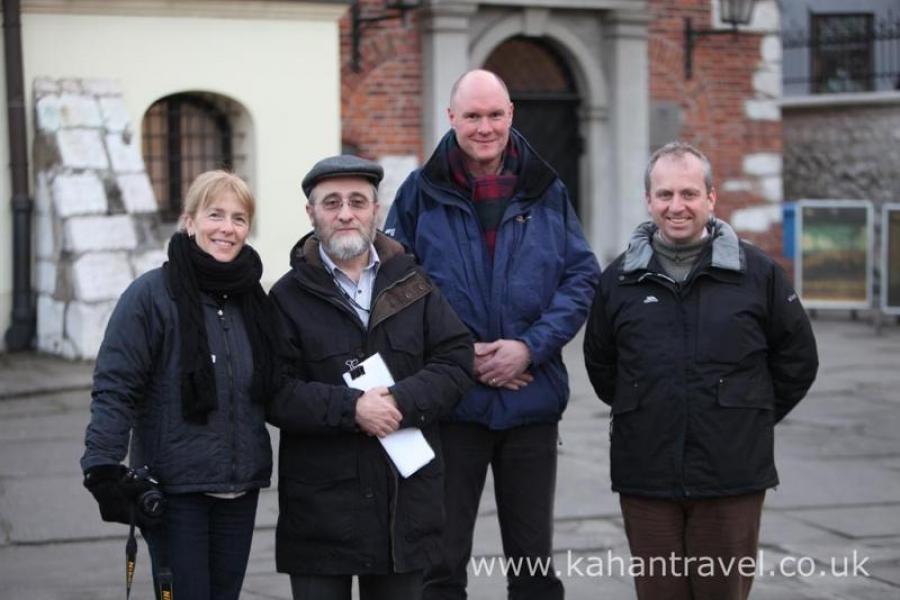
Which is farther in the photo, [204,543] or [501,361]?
[501,361]

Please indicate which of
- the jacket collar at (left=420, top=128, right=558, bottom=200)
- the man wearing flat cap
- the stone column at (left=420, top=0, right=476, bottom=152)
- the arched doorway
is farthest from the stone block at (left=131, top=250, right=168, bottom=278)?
the man wearing flat cap

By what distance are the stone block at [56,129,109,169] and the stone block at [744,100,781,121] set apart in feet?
26.3

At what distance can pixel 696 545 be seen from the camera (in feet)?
15.9

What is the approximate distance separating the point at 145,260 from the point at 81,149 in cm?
108

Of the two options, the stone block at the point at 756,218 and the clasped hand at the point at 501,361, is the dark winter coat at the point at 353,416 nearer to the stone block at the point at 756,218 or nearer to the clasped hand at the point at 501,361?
the clasped hand at the point at 501,361

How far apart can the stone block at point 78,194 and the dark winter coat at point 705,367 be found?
27.3ft

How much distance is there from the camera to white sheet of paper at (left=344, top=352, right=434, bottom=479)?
469 centimetres

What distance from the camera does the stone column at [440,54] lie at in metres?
15.8

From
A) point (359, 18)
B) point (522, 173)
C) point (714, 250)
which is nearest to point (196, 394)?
point (522, 173)

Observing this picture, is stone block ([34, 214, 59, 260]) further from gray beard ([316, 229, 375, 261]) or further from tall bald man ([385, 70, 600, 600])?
gray beard ([316, 229, 375, 261])

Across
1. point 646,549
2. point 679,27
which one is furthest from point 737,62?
point 646,549

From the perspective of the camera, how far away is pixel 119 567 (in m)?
6.84

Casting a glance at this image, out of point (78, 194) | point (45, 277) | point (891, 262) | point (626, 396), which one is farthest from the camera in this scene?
point (891, 262)

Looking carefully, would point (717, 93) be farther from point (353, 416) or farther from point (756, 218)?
point (353, 416)
